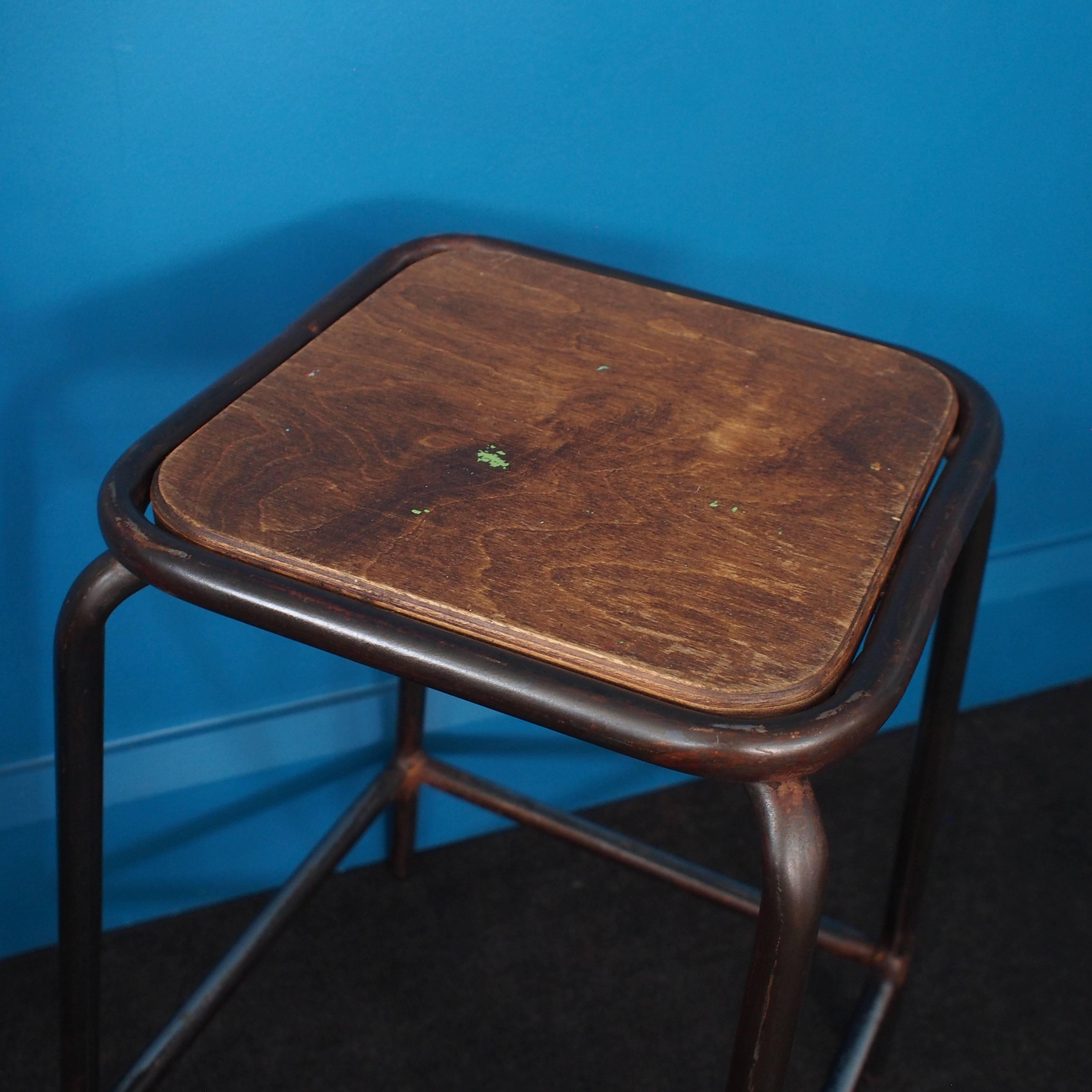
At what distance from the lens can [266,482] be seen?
22.6 inches

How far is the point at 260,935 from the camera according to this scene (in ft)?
3.04

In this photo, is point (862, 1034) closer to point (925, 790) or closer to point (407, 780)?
point (925, 790)

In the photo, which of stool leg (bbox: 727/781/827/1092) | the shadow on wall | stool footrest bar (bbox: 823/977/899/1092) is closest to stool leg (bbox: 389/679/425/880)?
the shadow on wall

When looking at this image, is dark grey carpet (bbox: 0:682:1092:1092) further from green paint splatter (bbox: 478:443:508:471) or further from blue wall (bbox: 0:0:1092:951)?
green paint splatter (bbox: 478:443:508:471)

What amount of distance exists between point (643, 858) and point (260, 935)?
282 millimetres

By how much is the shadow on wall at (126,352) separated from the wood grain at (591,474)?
5.4 inches

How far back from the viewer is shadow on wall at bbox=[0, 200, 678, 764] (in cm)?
82

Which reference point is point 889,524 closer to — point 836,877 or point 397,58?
point 397,58

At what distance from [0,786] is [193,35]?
0.55 meters

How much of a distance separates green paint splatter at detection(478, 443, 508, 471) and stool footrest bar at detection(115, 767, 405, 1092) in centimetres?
48

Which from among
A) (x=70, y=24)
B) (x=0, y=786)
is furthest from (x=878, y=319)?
(x=0, y=786)

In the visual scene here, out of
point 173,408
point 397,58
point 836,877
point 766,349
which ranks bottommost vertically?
point 836,877

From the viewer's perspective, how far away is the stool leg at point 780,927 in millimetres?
508

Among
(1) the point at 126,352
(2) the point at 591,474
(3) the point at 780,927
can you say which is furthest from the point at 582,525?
(1) the point at 126,352
